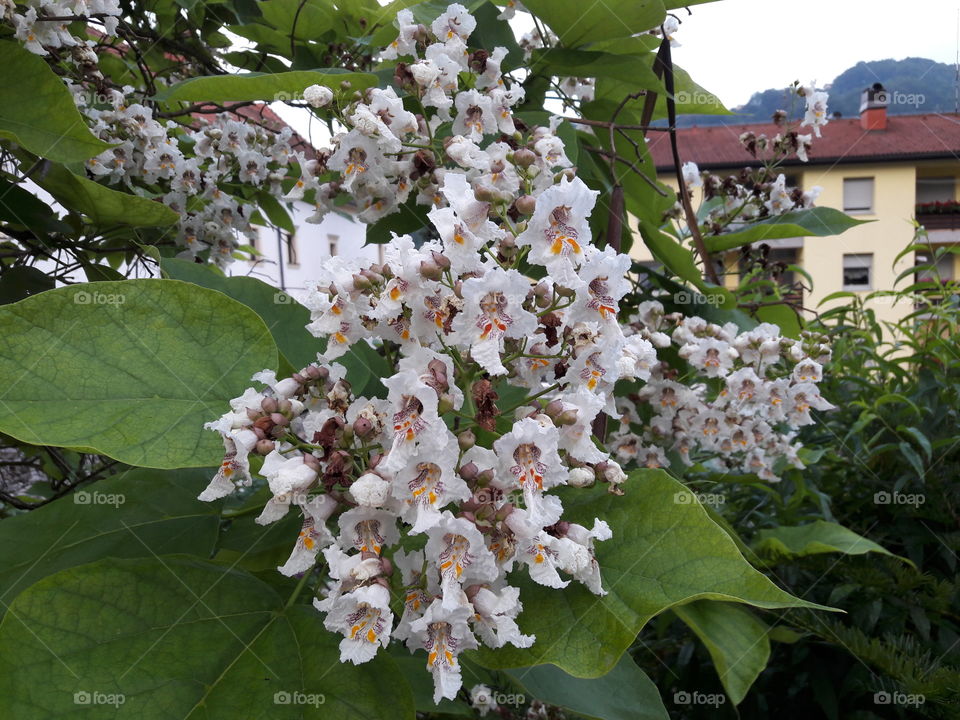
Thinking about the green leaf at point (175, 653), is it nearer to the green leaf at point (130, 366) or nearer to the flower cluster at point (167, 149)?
the green leaf at point (130, 366)

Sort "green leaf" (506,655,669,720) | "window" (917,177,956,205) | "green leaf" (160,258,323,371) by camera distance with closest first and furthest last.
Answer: "green leaf" (506,655,669,720) → "green leaf" (160,258,323,371) → "window" (917,177,956,205)

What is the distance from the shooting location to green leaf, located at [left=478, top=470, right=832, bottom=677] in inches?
21.0

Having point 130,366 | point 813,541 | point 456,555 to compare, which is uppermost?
point 130,366

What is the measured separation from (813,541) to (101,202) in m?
1.11

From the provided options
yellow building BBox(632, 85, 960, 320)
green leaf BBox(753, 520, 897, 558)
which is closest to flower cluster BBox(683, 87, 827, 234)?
green leaf BBox(753, 520, 897, 558)

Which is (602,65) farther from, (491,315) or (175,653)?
(175,653)

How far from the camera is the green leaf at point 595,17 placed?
0.96 metres

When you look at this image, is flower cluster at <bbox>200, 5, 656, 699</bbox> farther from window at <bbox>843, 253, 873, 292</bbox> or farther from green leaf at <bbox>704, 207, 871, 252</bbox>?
window at <bbox>843, 253, 873, 292</bbox>

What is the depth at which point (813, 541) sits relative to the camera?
1.11 m

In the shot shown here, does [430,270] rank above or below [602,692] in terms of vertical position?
above

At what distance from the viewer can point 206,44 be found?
4.80 feet

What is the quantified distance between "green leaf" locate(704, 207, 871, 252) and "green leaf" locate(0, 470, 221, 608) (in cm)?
106

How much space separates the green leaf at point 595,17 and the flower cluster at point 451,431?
0.47m

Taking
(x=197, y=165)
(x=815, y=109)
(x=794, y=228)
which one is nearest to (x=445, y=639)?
(x=794, y=228)
